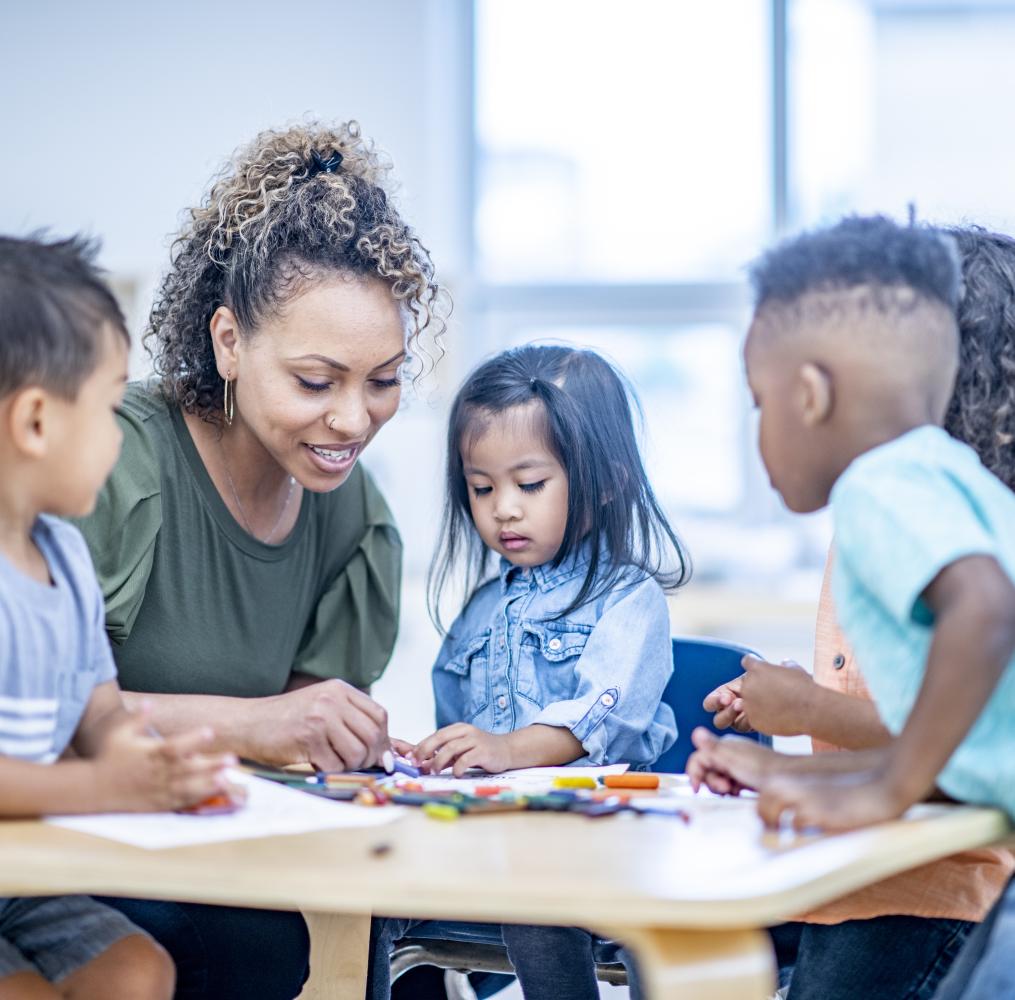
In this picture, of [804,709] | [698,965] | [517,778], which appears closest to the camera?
[698,965]

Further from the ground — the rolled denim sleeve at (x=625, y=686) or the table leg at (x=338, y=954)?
the rolled denim sleeve at (x=625, y=686)

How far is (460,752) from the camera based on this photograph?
140 cm

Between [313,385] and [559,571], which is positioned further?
[559,571]

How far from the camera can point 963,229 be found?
1.38 metres

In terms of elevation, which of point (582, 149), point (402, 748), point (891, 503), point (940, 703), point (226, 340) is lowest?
point (402, 748)

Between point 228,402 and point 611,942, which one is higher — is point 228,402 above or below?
above

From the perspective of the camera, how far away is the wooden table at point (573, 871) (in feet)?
2.59

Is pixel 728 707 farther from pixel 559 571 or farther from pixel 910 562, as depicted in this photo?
pixel 910 562

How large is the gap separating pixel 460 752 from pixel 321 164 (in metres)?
0.74

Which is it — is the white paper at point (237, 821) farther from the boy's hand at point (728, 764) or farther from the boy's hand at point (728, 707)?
the boy's hand at point (728, 707)

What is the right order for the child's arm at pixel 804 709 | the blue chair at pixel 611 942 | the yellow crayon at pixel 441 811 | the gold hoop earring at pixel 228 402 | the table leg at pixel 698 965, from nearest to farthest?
the table leg at pixel 698 965
the yellow crayon at pixel 441 811
the child's arm at pixel 804 709
the blue chair at pixel 611 942
the gold hoop earring at pixel 228 402

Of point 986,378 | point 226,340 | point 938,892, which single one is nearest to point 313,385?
point 226,340

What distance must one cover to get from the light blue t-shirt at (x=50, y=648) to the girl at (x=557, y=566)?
53 cm

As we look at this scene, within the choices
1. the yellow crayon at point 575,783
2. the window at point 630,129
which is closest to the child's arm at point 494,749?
the yellow crayon at point 575,783
